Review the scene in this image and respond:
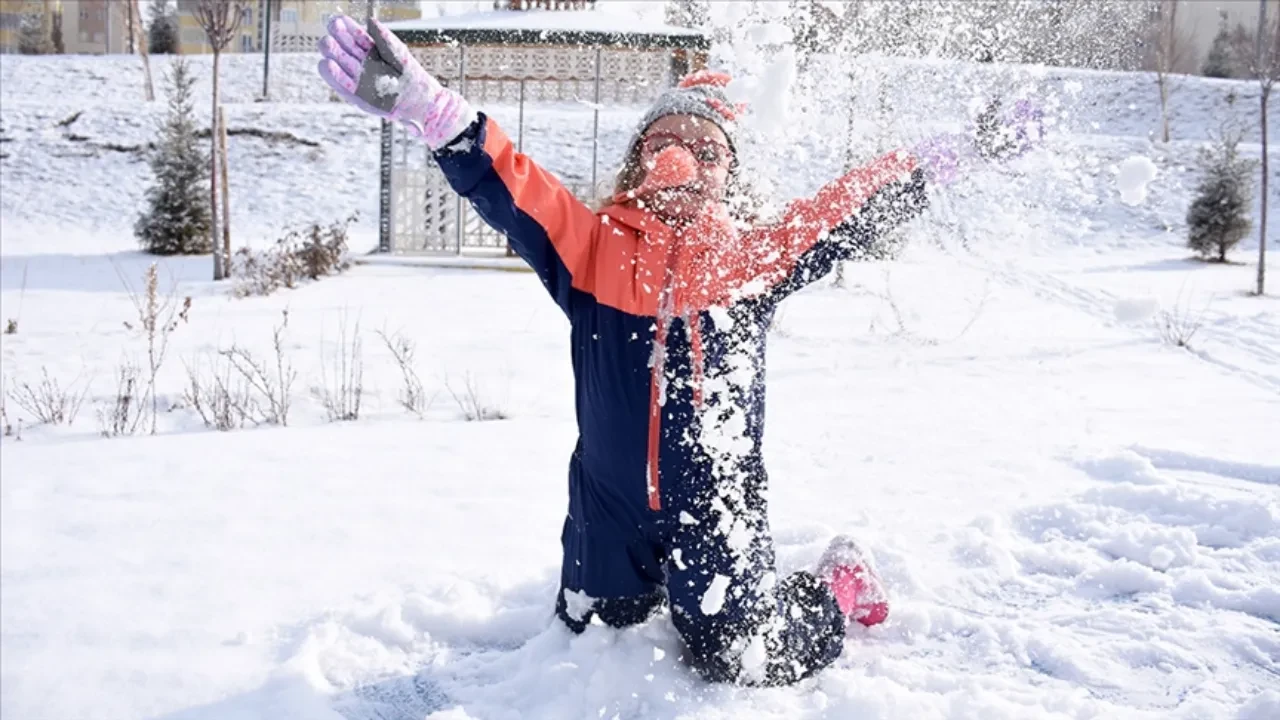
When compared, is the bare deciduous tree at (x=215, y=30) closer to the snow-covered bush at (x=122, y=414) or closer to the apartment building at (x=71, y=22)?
the snow-covered bush at (x=122, y=414)

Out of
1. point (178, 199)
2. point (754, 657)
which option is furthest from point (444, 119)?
point (178, 199)

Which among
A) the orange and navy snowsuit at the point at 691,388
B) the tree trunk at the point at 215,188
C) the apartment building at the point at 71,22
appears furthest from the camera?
the apartment building at the point at 71,22

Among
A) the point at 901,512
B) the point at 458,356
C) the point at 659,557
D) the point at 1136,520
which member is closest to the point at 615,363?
the point at 659,557

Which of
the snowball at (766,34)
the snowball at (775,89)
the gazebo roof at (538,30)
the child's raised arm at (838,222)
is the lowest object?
the child's raised arm at (838,222)

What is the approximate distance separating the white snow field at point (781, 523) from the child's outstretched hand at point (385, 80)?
85 cm

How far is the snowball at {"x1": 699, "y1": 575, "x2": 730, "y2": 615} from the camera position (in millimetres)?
1839

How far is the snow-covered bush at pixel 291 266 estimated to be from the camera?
852 cm

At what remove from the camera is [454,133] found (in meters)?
1.63

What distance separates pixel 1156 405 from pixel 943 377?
3.36 feet

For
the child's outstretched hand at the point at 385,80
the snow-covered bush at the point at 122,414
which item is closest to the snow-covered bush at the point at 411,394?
the snow-covered bush at the point at 122,414

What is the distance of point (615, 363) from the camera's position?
1.84m

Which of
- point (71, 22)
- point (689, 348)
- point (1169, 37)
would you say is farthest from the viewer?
point (71, 22)

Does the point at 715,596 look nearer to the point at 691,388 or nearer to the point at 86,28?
the point at 691,388

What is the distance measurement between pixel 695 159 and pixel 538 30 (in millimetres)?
9282
